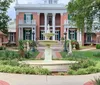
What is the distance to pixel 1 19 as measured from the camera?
50688 millimetres

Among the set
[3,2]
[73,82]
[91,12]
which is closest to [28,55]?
[91,12]

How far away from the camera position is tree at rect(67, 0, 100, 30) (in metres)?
24.3

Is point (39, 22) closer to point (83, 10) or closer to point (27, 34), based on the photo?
point (27, 34)

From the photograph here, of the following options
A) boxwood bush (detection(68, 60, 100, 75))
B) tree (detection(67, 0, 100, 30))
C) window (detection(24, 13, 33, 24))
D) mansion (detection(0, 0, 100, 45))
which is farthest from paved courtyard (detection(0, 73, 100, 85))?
window (detection(24, 13, 33, 24))

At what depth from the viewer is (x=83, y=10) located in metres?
25.1

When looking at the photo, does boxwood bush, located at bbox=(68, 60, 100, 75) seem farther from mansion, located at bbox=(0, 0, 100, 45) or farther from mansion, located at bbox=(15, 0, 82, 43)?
mansion, located at bbox=(15, 0, 82, 43)

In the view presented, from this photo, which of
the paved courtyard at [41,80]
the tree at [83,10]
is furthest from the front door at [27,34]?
the paved courtyard at [41,80]

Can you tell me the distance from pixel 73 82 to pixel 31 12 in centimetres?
4987

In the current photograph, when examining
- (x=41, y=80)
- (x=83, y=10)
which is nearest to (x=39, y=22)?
(x=83, y=10)

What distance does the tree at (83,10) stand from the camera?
2428 cm

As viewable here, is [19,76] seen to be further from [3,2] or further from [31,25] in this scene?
[31,25]

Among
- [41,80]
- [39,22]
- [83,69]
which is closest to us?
[41,80]

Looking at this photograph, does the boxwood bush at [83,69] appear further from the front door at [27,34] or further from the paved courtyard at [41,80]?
the front door at [27,34]

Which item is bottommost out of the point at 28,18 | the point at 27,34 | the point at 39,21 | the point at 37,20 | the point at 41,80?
the point at 41,80
